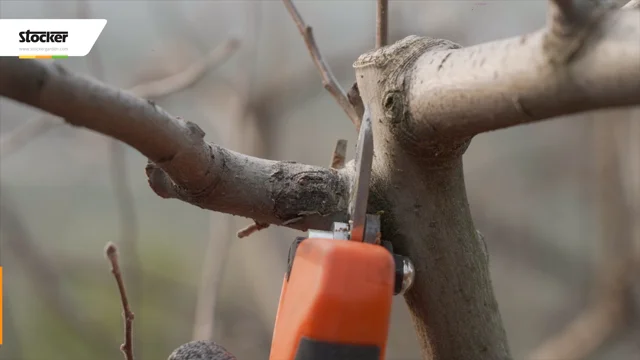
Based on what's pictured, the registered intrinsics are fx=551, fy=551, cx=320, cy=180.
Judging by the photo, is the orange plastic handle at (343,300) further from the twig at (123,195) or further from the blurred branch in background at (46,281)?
the blurred branch in background at (46,281)

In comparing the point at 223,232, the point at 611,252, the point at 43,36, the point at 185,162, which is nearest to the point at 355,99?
the point at 185,162

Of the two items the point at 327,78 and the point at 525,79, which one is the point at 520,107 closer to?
the point at 525,79

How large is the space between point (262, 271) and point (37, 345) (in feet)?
1.73

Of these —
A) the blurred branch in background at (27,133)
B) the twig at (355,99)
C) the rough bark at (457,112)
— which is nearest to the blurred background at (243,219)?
the blurred branch in background at (27,133)

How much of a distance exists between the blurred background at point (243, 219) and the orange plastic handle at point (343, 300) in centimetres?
88

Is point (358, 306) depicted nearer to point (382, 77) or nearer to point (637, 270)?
point (382, 77)

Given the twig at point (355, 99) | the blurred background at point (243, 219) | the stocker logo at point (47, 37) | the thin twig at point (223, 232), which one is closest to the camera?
the twig at point (355, 99)

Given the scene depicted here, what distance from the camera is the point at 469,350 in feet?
1.29

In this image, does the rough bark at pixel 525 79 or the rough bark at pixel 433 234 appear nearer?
the rough bark at pixel 525 79

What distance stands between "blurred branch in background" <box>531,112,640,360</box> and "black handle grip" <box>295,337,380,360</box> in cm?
110

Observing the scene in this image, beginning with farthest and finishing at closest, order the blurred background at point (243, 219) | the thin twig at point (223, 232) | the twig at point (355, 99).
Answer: the blurred background at point (243, 219)
the thin twig at point (223, 232)
the twig at point (355, 99)

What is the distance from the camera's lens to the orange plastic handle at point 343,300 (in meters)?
0.30

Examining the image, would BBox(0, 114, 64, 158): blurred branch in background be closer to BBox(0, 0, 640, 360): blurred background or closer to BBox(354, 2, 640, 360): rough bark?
BBox(0, 0, 640, 360): blurred background

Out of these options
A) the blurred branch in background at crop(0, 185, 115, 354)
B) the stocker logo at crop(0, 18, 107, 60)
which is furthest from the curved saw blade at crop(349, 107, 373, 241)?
the blurred branch in background at crop(0, 185, 115, 354)
